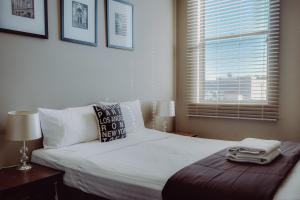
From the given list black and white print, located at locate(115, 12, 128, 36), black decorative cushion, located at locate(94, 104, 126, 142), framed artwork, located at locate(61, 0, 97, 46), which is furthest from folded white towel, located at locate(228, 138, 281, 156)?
black and white print, located at locate(115, 12, 128, 36)

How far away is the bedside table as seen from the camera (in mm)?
1700

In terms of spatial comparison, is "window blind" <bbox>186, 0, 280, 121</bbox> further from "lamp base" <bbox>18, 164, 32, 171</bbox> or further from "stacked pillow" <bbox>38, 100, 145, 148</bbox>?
"lamp base" <bbox>18, 164, 32, 171</bbox>

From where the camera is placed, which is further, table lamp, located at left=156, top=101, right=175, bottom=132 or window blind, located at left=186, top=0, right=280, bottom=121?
table lamp, located at left=156, top=101, right=175, bottom=132

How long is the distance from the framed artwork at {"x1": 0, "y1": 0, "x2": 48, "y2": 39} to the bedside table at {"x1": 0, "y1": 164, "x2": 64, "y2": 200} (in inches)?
43.7

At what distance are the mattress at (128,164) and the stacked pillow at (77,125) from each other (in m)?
0.08

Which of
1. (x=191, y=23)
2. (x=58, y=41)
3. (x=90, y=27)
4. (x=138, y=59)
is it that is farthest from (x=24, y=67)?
(x=191, y=23)

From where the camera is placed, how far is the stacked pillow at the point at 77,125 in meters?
2.27

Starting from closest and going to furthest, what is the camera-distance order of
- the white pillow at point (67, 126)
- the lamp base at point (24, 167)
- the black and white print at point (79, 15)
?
1. the lamp base at point (24, 167)
2. the white pillow at point (67, 126)
3. the black and white print at point (79, 15)

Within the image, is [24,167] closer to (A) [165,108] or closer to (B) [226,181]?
(B) [226,181]

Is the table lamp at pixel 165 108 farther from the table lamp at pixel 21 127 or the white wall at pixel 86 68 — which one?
the table lamp at pixel 21 127

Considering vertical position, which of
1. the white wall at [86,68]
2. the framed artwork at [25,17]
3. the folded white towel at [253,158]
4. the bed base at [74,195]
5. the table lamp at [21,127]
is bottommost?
the bed base at [74,195]

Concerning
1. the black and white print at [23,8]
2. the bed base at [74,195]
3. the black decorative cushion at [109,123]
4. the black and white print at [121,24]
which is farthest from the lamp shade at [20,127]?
the black and white print at [121,24]

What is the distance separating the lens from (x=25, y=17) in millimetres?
2275

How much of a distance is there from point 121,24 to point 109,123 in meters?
1.29
